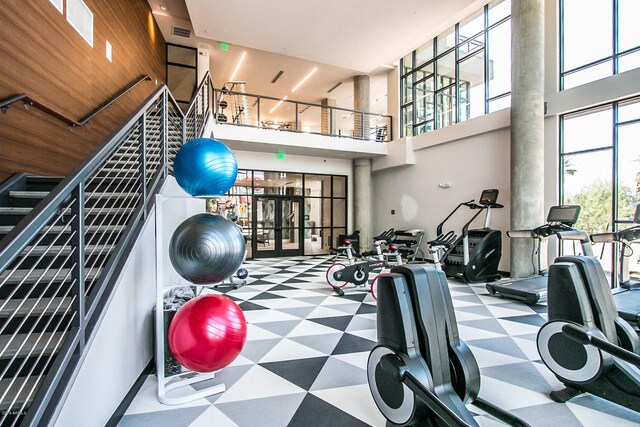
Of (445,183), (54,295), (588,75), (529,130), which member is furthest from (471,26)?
(54,295)

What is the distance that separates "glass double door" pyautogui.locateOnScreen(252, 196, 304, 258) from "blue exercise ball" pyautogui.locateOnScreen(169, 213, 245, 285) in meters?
8.06

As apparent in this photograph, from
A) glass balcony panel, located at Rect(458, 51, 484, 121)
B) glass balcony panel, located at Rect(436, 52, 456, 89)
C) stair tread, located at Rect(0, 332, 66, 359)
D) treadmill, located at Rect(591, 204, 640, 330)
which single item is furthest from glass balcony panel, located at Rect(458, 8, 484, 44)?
stair tread, located at Rect(0, 332, 66, 359)

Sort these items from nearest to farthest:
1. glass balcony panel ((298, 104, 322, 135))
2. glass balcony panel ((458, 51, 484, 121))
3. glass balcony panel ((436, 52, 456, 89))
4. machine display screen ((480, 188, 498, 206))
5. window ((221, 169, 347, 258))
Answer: machine display screen ((480, 188, 498, 206)) < glass balcony panel ((458, 51, 484, 121)) < glass balcony panel ((436, 52, 456, 89)) < window ((221, 169, 347, 258)) < glass balcony panel ((298, 104, 322, 135))

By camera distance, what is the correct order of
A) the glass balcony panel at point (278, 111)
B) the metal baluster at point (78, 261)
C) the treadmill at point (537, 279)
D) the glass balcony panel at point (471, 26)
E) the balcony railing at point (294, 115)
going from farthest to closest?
the glass balcony panel at point (278, 111), the balcony railing at point (294, 115), the glass balcony panel at point (471, 26), the treadmill at point (537, 279), the metal baluster at point (78, 261)

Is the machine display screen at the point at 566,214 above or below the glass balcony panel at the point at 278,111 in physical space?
below

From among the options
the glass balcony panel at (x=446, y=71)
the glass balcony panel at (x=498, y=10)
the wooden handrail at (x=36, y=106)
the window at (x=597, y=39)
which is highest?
the glass balcony panel at (x=498, y=10)

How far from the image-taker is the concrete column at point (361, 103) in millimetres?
10570

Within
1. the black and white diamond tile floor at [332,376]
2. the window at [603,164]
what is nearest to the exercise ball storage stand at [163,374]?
the black and white diamond tile floor at [332,376]

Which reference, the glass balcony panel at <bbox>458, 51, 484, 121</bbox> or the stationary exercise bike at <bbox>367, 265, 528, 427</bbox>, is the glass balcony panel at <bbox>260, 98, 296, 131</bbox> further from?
the stationary exercise bike at <bbox>367, 265, 528, 427</bbox>

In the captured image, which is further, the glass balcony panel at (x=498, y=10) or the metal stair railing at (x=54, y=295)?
the glass balcony panel at (x=498, y=10)

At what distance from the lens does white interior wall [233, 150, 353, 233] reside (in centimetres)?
1012

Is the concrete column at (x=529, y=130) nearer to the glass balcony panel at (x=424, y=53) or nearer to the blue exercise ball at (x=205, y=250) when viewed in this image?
the glass balcony panel at (x=424, y=53)

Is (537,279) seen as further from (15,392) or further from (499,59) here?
(15,392)

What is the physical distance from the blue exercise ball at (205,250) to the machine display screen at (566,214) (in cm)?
449
